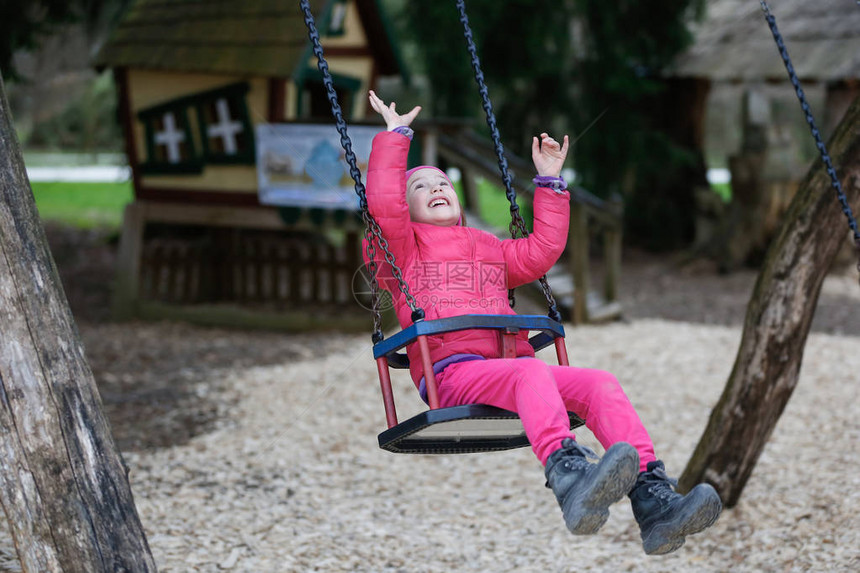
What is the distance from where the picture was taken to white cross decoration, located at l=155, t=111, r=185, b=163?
929cm

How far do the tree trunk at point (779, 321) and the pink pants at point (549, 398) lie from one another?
165 cm

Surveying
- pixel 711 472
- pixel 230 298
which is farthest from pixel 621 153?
pixel 711 472

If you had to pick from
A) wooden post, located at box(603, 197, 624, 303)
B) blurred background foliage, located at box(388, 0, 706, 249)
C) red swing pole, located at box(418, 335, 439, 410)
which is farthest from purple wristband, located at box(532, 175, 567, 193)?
blurred background foliage, located at box(388, 0, 706, 249)

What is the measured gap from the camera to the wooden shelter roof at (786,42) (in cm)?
1063

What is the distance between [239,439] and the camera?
18.6ft

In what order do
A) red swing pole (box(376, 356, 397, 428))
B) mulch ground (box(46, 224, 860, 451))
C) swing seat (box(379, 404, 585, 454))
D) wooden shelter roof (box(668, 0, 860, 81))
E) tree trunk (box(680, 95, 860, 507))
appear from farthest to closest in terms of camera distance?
wooden shelter roof (box(668, 0, 860, 81)) → mulch ground (box(46, 224, 860, 451)) → tree trunk (box(680, 95, 860, 507)) → red swing pole (box(376, 356, 397, 428)) → swing seat (box(379, 404, 585, 454))

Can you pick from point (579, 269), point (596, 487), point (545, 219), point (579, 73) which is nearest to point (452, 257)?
point (545, 219)

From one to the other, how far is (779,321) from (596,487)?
204 cm

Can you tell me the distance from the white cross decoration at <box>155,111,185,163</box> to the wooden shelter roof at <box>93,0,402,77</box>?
0.57 m

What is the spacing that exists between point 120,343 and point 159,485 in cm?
394

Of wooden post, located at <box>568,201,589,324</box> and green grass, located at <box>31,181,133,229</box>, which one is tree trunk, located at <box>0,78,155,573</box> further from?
green grass, located at <box>31,181,133,229</box>

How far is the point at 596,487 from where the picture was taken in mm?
2270

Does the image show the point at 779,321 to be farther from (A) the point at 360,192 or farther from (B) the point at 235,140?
(B) the point at 235,140

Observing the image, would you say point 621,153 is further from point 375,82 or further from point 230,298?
point 230,298
